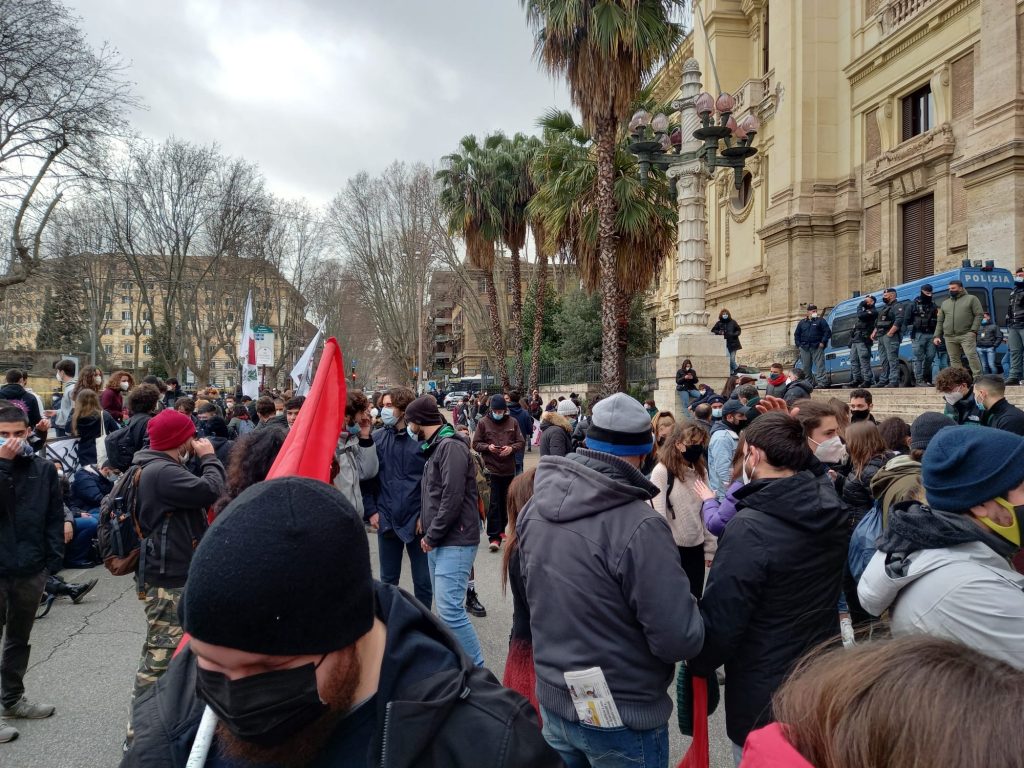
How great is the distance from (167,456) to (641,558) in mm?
2839

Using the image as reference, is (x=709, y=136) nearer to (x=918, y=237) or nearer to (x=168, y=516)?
(x=168, y=516)

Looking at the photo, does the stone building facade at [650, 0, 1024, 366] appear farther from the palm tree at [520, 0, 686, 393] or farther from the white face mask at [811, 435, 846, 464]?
the white face mask at [811, 435, 846, 464]

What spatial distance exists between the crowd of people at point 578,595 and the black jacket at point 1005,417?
0.02 metres

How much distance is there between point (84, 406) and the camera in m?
7.67

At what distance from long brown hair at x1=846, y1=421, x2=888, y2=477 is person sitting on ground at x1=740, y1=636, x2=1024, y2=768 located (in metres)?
3.67

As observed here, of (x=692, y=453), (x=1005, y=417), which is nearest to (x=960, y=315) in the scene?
(x=1005, y=417)

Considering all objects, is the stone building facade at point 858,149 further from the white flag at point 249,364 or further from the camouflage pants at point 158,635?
the camouflage pants at point 158,635

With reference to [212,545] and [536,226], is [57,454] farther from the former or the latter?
[536,226]

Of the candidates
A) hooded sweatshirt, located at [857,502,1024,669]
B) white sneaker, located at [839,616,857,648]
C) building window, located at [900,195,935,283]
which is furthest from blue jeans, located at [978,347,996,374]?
hooded sweatshirt, located at [857,502,1024,669]

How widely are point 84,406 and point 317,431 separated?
725 cm

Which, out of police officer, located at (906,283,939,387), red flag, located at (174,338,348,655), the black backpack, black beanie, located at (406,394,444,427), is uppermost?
police officer, located at (906,283,939,387)

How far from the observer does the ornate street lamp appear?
1109cm

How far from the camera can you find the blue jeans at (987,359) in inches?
440

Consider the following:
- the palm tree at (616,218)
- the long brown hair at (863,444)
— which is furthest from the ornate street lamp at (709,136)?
the long brown hair at (863,444)
